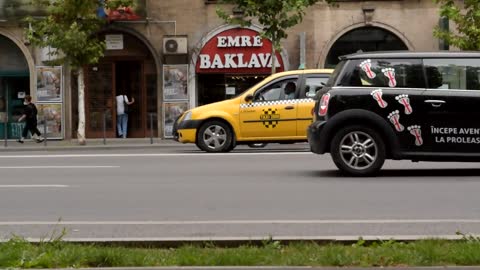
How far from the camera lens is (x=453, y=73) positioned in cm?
1224

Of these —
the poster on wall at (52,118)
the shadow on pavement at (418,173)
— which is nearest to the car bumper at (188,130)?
the shadow on pavement at (418,173)

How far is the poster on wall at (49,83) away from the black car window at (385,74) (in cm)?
1812

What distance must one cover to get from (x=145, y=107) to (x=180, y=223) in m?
21.2

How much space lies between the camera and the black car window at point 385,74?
12242 millimetres

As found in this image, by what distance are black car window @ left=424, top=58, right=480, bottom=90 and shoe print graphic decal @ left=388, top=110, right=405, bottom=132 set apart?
67cm

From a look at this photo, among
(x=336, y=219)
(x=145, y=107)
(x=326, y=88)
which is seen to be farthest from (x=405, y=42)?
(x=336, y=219)

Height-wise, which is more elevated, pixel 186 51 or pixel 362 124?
pixel 186 51

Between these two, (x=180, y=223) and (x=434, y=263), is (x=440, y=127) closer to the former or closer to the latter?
(x=180, y=223)

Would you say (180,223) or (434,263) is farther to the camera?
(180,223)

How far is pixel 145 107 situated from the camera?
96.1ft

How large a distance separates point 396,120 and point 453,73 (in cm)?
111

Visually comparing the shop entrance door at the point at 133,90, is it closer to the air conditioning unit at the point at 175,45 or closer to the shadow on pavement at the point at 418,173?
the air conditioning unit at the point at 175,45

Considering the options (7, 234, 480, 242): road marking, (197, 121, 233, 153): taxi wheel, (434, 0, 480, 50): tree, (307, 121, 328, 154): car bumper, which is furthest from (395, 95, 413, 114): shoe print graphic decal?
(434, 0, 480, 50): tree

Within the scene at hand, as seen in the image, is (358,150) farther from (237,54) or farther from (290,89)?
(237,54)
